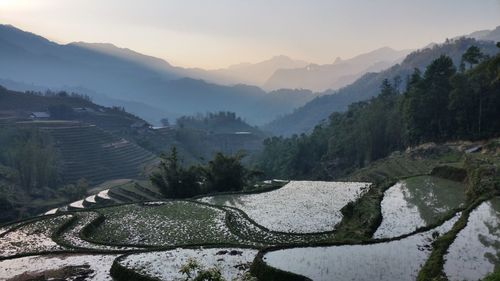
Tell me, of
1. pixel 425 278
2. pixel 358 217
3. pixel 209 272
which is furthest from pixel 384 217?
pixel 209 272

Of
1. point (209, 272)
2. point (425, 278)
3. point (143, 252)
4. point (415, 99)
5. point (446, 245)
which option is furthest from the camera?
point (415, 99)

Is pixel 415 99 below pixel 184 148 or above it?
above

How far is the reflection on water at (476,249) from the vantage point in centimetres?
1262

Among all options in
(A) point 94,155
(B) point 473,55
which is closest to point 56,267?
(B) point 473,55

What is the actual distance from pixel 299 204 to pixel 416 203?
25.5 ft

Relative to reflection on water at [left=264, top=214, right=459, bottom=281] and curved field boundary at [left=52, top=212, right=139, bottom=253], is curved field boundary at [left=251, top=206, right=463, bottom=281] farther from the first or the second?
curved field boundary at [left=52, top=212, right=139, bottom=253]

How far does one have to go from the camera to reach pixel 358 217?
71.3 ft

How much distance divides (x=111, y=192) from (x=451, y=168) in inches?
1608

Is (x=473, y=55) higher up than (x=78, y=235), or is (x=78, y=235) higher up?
(x=473, y=55)

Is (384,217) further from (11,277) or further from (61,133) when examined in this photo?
(61,133)

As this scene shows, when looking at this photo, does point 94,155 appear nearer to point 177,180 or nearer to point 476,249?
point 177,180

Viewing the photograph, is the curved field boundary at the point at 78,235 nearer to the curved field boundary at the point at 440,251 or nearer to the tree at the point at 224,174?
the curved field boundary at the point at 440,251

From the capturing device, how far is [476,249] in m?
14.5

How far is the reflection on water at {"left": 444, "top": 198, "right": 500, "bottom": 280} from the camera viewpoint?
12.6 meters
